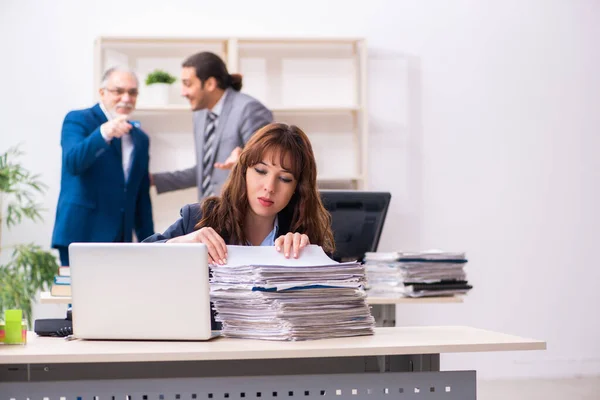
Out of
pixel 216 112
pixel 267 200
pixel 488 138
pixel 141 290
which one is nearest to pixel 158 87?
pixel 216 112

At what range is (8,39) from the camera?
488 cm

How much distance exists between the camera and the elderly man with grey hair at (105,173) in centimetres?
421

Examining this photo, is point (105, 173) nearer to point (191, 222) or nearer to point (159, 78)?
point (159, 78)

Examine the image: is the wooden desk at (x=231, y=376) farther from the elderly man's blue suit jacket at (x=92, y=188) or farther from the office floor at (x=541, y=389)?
the office floor at (x=541, y=389)

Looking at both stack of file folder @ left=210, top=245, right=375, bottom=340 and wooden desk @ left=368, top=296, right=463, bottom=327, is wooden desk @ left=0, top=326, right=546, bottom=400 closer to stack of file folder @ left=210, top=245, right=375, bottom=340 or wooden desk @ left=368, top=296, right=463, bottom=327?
stack of file folder @ left=210, top=245, right=375, bottom=340

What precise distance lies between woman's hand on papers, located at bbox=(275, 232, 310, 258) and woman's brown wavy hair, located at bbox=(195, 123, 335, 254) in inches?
14.9

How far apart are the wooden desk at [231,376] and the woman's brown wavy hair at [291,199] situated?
0.52 m

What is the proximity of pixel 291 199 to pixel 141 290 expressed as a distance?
71cm

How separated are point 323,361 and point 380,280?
150 cm

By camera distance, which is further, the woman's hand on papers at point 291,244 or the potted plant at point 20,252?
the potted plant at point 20,252

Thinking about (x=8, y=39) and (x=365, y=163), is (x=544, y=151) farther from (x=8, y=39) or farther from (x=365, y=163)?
(x=8, y=39)

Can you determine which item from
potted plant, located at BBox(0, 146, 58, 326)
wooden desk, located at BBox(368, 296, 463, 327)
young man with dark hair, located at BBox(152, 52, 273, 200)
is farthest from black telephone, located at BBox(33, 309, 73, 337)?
young man with dark hair, located at BBox(152, 52, 273, 200)

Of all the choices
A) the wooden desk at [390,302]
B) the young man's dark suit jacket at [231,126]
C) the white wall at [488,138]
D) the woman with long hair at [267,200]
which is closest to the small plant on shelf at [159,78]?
the young man's dark suit jacket at [231,126]

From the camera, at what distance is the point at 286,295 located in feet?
5.95
